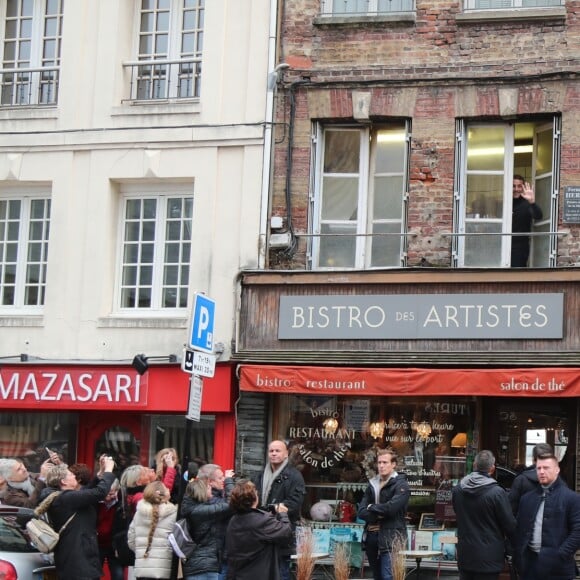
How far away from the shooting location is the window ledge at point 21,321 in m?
18.6

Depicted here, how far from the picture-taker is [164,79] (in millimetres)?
18859

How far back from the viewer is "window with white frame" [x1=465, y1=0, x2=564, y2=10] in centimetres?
1714

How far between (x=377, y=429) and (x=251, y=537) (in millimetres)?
6490

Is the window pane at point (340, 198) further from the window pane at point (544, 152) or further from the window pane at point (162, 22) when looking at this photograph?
the window pane at point (162, 22)

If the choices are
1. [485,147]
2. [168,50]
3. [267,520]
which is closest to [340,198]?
[485,147]

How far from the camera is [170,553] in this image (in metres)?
12.4

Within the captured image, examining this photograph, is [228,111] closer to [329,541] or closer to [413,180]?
[413,180]

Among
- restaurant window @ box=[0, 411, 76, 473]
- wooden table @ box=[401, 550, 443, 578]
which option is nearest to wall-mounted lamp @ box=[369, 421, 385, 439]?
wooden table @ box=[401, 550, 443, 578]

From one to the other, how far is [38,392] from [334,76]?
231 inches

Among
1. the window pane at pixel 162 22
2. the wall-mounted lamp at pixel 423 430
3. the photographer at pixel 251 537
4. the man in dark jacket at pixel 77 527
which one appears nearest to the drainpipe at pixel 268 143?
the window pane at pixel 162 22

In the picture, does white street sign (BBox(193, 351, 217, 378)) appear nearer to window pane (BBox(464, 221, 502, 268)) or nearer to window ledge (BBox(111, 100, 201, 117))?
window pane (BBox(464, 221, 502, 268))

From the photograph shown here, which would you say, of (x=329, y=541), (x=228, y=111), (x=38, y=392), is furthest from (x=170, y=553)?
(x=228, y=111)

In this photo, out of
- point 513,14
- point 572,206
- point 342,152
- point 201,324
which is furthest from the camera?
point 342,152

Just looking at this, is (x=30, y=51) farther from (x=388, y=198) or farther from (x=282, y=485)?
(x=282, y=485)
